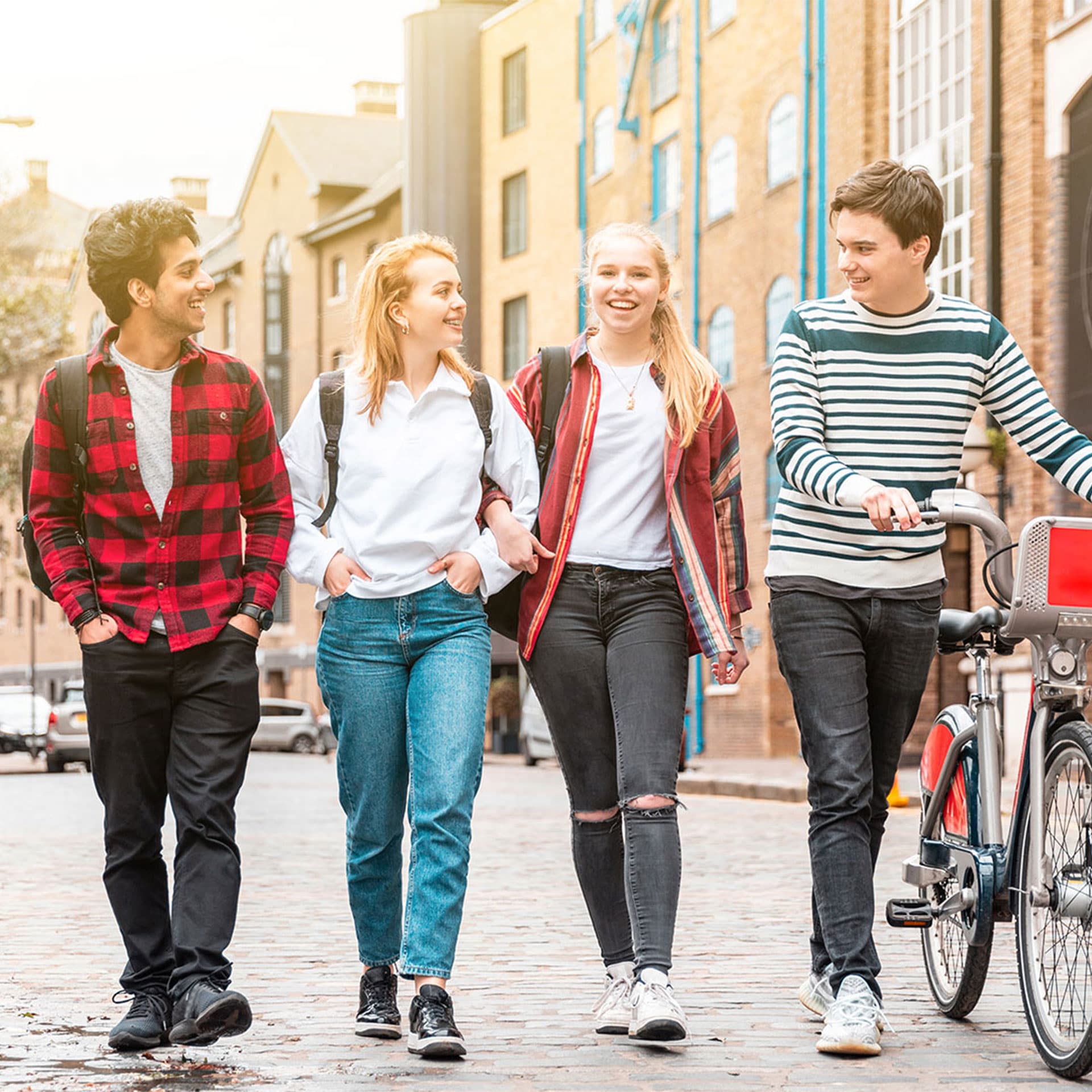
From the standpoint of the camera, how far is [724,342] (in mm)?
34750

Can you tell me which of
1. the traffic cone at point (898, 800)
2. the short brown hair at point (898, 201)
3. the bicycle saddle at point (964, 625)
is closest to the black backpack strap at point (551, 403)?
the short brown hair at point (898, 201)

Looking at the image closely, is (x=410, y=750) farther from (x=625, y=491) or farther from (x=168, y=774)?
(x=625, y=491)

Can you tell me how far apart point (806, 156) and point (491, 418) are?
26739 mm

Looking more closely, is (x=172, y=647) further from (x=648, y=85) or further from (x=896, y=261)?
(x=648, y=85)

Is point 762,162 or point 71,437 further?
point 762,162

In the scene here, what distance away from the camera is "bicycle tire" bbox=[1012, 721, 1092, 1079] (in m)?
4.58

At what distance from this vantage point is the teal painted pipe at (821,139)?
1202 inches

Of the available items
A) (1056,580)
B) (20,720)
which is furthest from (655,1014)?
(20,720)

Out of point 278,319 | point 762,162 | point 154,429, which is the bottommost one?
point 154,429

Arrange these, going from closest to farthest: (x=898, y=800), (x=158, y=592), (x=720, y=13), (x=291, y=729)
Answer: (x=158, y=592) < (x=898, y=800) < (x=720, y=13) < (x=291, y=729)

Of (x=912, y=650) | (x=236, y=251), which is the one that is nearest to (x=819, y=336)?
(x=912, y=650)

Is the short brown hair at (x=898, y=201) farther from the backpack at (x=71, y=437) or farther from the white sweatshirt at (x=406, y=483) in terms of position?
the backpack at (x=71, y=437)

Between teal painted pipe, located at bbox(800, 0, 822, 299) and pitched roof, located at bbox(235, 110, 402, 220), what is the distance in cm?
2882

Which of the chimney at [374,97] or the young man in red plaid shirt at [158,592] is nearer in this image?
the young man in red plaid shirt at [158,592]
